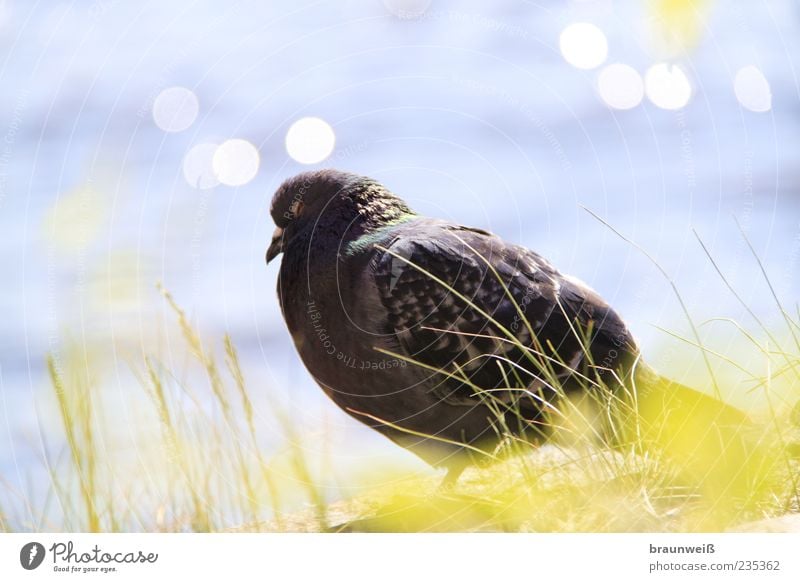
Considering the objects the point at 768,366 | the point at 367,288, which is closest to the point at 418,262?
the point at 367,288

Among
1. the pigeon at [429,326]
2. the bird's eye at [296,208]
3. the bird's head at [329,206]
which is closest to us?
the pigeon at [429,326]

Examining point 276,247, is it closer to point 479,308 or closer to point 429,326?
point 429,326

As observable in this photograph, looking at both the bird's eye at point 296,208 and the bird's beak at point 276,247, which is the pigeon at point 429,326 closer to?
the bird's eye at point 296,208

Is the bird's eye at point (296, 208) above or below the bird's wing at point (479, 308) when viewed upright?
above

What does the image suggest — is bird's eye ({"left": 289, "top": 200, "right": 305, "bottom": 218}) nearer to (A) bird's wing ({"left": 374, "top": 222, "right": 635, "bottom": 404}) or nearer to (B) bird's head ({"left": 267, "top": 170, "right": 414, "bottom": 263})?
(B) bird's head ({"left": 267, "top": 170, "right": 414, "bottom": 263})

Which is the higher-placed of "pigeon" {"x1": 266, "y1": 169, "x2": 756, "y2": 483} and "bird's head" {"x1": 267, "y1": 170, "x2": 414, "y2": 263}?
"bird's head" {"x1": 267, "y1": 170, "x2": 414, "y2": 263}

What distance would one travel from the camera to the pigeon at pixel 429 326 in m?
4.46

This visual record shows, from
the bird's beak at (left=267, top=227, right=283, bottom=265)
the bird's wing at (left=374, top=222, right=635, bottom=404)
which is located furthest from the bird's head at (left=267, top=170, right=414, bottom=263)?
the bird's wing at (left=374, top=222, right=635, bottom=404)

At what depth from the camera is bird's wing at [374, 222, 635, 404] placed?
454 cm

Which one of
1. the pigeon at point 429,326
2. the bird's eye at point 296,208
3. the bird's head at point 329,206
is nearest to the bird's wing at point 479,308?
the pigeon at point 429,326

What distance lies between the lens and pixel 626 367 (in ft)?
15.9

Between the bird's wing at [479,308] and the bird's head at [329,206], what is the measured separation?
0.89 ft

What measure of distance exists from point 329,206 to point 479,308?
126cm

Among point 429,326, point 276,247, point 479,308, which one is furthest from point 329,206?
point 479,308
